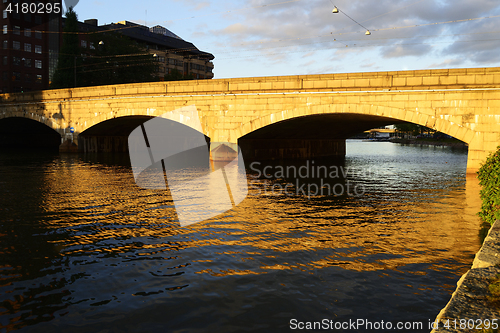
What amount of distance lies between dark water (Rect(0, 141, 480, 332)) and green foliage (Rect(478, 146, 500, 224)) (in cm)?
79

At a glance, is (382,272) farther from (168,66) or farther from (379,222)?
(168,66)

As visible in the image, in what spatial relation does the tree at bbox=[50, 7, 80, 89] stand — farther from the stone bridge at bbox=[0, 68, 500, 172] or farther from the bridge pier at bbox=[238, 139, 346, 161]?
the bridge pier at bbox=[238, 139, 346, 161]

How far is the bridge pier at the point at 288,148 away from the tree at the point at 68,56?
38.8 metres

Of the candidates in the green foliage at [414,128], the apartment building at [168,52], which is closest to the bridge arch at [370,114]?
the apartment building at [168,52]

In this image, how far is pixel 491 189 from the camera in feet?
36.5

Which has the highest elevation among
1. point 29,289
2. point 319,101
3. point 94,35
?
point 94,35

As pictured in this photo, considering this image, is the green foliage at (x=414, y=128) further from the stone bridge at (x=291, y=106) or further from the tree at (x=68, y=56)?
the tree at (x=68, y=56)

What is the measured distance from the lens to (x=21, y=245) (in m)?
10.2

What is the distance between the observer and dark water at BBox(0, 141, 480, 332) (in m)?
6.61

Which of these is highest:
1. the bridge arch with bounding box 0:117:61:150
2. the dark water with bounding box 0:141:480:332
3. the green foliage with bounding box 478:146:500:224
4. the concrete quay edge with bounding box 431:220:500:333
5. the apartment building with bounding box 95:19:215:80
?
the apartment building with bounding box 95:19:215:80

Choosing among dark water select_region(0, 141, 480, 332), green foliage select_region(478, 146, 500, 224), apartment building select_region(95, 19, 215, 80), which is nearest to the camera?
dark water select_region(0, 141, 480, 332)

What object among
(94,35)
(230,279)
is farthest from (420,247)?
(94,35)

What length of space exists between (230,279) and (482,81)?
73.4 ft

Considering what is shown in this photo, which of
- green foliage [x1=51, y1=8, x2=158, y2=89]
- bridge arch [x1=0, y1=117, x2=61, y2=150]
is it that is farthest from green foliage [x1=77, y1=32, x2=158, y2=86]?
bridge arch [x1=0, y1=117, x2=61, y2=150]
